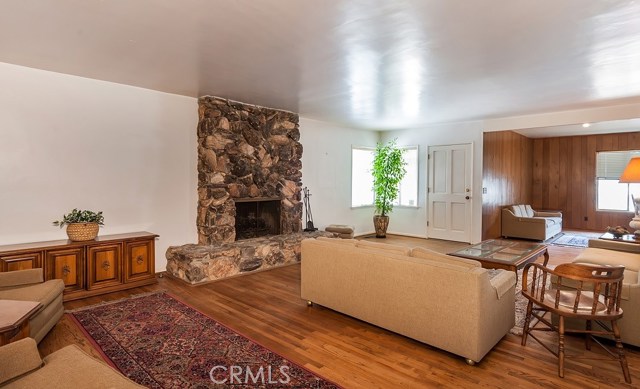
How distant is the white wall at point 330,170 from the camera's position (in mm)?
6910

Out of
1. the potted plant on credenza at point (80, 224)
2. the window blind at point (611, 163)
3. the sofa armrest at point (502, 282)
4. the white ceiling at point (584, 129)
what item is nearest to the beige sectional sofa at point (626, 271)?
the sofa armrest at point (502, 282)

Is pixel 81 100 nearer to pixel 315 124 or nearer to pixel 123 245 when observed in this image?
pixel 123 245

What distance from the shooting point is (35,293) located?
9.00 feet

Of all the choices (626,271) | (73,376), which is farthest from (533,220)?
(73,376)

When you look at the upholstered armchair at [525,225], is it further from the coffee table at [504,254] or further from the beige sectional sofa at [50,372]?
the beige sectional sofa at [50,372]

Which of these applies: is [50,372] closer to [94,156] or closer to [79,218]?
[79,218]

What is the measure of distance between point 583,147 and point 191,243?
991 centimetres

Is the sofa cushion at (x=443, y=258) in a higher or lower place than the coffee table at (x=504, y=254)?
higher

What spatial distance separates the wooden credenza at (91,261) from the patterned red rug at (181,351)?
1.57 feet

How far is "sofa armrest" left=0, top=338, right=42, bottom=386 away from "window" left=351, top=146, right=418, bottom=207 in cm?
661

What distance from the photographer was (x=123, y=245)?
13.5 feet

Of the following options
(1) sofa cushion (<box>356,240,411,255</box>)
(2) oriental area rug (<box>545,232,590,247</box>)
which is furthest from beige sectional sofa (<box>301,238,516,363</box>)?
(2) oriental area rug (<box>545,232,590,247</box>)

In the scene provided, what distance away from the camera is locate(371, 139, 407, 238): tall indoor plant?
7832mm

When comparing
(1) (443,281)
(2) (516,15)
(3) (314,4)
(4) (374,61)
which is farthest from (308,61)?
(1) (443,281)
